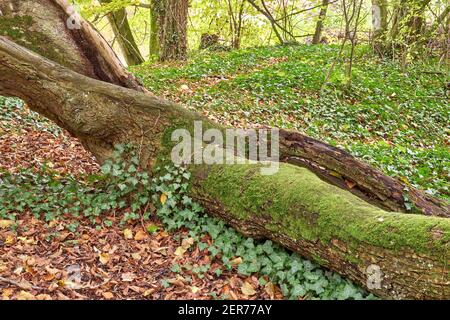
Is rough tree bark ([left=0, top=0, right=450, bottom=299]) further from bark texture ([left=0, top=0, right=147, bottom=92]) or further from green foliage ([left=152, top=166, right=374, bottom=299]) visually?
bark texture ([left=0, top=0, right=147, bottom=92])

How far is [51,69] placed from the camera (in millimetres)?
5258

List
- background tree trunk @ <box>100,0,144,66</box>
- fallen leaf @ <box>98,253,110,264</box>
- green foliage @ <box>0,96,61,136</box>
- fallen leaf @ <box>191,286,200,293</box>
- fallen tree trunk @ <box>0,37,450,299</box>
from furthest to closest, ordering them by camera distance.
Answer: background tree trunk @ <box>100,0,144,66</box>, green foliage @ <box>0,96,61,136</box>, fallen leaf @ <box>98,253,110,264</box>, fallen leaf @ <box>191,286,200,293</box>, fallen tree trunk @ <box>0,37,450,299</box>

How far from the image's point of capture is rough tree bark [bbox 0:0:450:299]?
3.22 meters

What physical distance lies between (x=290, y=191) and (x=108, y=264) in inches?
75.5

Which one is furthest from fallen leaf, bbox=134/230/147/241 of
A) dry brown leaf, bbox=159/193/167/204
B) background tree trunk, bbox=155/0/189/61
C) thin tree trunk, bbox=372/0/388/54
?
thin tree trunk, bbox=372/0/388/54

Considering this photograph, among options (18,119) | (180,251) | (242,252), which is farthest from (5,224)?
(18,119)

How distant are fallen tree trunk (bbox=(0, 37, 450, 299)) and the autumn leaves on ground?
541 mm

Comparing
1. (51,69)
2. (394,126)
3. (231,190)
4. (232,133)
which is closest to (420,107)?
(394,126)

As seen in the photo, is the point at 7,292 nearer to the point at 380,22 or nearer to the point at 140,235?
the point at 140,235

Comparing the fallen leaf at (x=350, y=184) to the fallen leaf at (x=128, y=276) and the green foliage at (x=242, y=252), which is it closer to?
the green foliage at (x=242, y=252)

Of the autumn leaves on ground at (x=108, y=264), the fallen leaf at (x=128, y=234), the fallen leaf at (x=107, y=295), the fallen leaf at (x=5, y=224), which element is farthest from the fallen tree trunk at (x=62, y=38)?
the fallen leaf at (x=107, y=295)

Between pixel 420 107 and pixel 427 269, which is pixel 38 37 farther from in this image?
pixel 420 107
